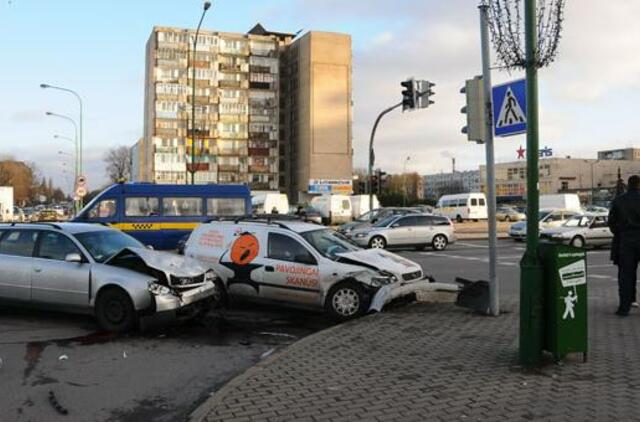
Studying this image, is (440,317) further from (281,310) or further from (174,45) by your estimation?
(174,45)

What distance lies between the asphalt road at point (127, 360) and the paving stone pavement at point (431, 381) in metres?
0.67

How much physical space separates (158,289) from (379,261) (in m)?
3.47

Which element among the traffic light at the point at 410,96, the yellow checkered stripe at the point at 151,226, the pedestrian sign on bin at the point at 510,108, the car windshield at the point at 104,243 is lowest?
the yellow checkered stripe at the point at 151,226

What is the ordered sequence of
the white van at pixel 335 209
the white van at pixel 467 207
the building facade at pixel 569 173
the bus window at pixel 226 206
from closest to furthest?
the bus window at pixel 226 206 < the white van at pixel 335 209 < the white van at pixel 467 207 < the building facade at pixel 569 173

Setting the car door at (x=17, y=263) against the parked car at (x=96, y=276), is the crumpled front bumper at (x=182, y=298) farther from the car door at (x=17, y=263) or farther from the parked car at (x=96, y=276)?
the car door at (x=17, y=263)

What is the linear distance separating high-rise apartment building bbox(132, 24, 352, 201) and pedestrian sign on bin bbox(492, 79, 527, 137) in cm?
10059

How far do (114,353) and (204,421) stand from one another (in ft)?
10.5

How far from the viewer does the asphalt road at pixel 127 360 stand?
5.58m

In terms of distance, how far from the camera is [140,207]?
21.3 metres

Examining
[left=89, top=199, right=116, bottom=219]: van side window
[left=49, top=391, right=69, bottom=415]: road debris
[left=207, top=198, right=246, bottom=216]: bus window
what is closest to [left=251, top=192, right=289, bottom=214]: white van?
[left=207, top=198, right=246, bottom=216]: bus window

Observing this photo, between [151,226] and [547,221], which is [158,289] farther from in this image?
[547,221]

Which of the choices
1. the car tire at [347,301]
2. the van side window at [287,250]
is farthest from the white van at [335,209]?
the car tire at [347,301]

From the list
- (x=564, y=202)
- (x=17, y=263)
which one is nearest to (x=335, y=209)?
(x=564, y=202)

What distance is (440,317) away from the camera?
9016 mm
